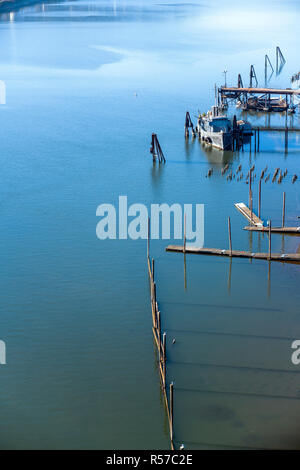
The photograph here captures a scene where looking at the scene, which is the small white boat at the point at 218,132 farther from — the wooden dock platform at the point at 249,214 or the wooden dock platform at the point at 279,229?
the wooden dock platform at the point at 279,229

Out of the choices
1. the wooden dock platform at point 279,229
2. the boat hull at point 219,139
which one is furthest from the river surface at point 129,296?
the boat hull at point 219,139

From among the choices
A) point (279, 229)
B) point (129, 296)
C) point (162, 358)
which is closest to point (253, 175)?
point (279, 229)

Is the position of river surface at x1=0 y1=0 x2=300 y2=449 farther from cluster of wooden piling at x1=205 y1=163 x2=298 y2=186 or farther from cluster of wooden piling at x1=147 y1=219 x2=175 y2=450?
cluster of wooden piling at x1=205 y1=163 x2=298 y2=186

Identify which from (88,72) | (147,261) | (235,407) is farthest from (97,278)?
(88,72)

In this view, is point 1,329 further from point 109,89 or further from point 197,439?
point 109,89

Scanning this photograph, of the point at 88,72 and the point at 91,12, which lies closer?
the point at 88,72

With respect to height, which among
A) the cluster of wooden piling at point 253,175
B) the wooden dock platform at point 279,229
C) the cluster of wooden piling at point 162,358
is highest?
the cluster of wooden piling at point 253,175

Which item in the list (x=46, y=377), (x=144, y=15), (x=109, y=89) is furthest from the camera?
(x=144, y=15)
